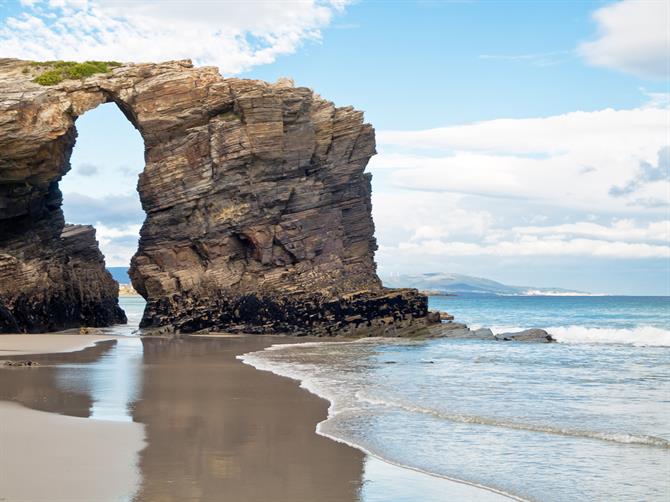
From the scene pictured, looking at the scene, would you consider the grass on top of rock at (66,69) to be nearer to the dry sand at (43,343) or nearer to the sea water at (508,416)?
the dry sand at (43,343)

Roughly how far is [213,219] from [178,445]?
33587 millimetres

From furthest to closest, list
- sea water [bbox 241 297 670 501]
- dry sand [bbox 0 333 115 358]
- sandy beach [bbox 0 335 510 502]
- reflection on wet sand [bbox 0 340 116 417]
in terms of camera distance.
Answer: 1. dry sand [bbox 0 333 115 358]
2. reflection on wet sand [bbox 0 340 116 417]
3. sea water [bbox 241 297 670 501]
4. sandy beach [bbox 0 335 510 502]

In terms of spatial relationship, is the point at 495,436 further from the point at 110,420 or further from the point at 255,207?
the point at 255,207

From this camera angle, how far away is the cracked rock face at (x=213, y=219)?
1742 inches

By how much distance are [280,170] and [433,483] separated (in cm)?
3639

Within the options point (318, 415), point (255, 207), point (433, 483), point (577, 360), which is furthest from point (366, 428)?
point (255, 207)

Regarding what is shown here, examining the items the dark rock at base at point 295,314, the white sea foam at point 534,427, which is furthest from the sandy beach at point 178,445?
the dark rock at base at point 295,314

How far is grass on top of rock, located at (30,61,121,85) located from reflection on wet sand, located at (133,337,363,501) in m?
26.7

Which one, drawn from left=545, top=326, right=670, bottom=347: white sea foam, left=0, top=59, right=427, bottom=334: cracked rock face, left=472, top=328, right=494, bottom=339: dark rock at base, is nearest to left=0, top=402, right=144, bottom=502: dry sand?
left=0, top=59, right=427, bottom=334: cracked rock face

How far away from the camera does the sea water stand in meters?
11.2

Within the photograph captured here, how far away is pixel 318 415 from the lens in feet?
52.4

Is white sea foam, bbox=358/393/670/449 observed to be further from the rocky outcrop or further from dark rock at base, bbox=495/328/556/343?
dark rock at base, bbox=495/328/556/343

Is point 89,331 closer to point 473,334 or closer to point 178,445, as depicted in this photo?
point 473,334

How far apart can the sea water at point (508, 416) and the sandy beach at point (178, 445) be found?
0.81 meters
